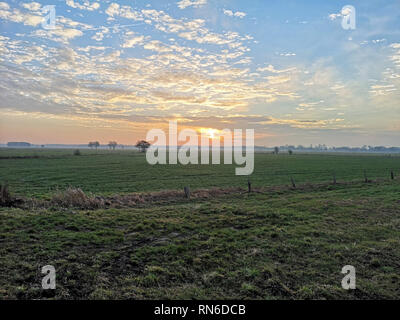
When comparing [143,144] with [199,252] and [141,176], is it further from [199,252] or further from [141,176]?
[199,252]

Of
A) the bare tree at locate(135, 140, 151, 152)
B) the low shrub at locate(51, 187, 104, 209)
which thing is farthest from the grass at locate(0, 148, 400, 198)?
the bare tree at locate(135, 140, 151, 152)

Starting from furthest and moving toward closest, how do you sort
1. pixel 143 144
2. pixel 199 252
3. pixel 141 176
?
pixel 143 144 < pixel 141 176 < pixel 199 252

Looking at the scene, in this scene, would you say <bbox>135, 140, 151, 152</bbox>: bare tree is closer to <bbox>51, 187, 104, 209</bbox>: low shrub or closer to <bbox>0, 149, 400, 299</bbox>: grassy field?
<bbox>51, 187, 104, 209</bbox>: low shrub

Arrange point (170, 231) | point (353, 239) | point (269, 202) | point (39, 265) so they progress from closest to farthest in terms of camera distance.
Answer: point (39, 265)
point (353, 239)
point (170, 231)
point (269, 202)

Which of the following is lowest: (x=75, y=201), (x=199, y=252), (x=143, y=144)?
(x=199, y=252)

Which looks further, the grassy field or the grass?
the grass

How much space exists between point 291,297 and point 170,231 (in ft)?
19.2

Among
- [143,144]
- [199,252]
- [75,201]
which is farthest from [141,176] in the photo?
[143,144]

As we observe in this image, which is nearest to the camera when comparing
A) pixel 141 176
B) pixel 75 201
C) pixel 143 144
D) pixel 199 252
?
pixel 199 252

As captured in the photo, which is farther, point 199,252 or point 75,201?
point 75,201
